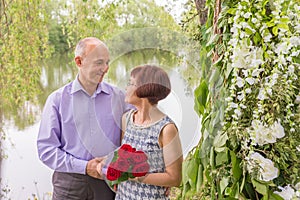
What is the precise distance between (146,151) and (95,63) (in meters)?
0.30

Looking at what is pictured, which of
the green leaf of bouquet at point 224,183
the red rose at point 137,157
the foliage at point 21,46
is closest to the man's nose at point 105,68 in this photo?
the red rose at point 137,157

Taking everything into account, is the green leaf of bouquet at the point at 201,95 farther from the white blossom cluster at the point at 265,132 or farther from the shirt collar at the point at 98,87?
the shirt collar at the point at 98,87

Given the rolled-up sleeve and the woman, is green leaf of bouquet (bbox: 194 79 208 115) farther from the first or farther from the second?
the rolled-up sleeve

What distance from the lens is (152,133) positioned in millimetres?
1435

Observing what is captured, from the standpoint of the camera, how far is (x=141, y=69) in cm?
140

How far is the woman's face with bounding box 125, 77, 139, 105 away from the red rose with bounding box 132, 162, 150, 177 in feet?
0.60

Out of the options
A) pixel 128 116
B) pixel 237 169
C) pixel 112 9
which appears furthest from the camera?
pixel 112 9

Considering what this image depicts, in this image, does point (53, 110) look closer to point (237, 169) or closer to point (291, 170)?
point (237, 169)

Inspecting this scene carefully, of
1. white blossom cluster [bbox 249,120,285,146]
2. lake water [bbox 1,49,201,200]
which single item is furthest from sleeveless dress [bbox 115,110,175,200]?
lake water [bbox 1,49,201,200]

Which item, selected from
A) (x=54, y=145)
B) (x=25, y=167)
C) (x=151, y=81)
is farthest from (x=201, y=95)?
(x=25, y=167)

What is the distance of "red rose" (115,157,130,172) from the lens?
1.42 metres

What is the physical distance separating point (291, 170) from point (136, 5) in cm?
180

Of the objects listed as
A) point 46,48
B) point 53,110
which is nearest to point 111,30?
point 46,48

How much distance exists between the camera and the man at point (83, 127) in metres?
1.49
